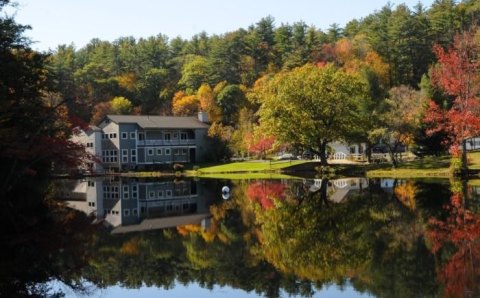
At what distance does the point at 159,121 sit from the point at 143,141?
4709mm

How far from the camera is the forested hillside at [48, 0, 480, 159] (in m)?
83.2

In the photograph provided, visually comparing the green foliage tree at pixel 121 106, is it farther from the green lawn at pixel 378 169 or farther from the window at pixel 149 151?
the green lawn at pixel 378 169

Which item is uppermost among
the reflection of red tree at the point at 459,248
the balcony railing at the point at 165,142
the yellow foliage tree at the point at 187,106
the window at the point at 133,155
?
the yellow foliage tree at the point at 187,106

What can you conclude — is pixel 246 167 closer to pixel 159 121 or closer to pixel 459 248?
pixel 159 121

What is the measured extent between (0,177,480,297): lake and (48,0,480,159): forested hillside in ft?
132

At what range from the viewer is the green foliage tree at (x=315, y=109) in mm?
55156

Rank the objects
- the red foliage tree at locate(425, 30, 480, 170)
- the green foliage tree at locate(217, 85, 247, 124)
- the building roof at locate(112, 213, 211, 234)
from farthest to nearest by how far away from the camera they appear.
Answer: the green foliage tree at locate(217, 85, 247, 124)
the red foliage tree at locate(425, 30, 480, 170)
the building roof at locate(112, 213, 211, 234)

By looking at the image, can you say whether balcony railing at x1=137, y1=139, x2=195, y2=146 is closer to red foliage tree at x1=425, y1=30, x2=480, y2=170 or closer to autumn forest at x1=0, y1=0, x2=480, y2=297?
autumn forest at x1=0, y1=0, x2=480, y2=297

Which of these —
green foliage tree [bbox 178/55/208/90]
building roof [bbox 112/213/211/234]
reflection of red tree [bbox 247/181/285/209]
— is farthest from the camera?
green foliage tree [bbox 178/55/208/90]

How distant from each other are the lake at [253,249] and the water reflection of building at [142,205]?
119 millimetres

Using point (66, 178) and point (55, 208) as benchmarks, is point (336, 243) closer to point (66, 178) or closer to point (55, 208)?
point (55, 208)

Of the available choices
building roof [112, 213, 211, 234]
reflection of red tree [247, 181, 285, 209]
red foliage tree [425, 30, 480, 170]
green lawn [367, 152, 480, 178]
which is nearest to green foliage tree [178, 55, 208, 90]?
green lawn [367, 152, 480, 178]

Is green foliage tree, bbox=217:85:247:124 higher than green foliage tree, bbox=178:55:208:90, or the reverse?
green foliage tree, bbox=178:55:208:90

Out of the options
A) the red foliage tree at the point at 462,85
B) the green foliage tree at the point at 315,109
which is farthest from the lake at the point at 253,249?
the green foliage tree at the point at 315,109
